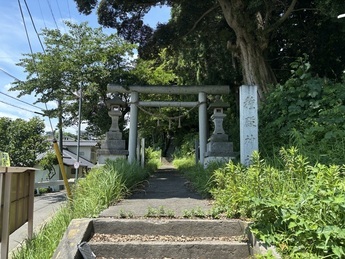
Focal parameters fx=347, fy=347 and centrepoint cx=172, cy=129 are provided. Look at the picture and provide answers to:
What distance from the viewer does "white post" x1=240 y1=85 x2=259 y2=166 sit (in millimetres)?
5953

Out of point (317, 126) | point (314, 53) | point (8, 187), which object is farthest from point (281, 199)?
point (314, 53)

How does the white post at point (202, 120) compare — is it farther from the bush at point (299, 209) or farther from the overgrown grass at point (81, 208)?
the bush at point (299, 209)

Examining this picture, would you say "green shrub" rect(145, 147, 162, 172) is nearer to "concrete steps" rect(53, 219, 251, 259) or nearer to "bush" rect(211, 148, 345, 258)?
"concrete steps" rect(53, 219, 251, 259)

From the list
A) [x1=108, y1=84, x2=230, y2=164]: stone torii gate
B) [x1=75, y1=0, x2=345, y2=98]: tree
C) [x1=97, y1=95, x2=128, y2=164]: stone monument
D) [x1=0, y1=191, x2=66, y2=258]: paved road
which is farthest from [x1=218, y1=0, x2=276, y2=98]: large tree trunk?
[x1=0, y1=191, x2=66, y2=258]: paved road

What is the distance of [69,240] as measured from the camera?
3590mm

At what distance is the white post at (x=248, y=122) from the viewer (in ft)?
19.5

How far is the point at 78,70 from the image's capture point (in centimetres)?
1897

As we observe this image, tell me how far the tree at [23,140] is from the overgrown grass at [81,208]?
2329 cm

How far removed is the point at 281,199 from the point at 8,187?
2.88 meters

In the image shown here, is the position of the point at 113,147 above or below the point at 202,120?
below

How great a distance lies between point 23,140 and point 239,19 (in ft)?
75.6

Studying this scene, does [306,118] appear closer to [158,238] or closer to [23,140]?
[158,238]

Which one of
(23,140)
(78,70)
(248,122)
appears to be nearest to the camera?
(248,122)

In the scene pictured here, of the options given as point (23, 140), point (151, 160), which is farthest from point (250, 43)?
point (23, 140)
